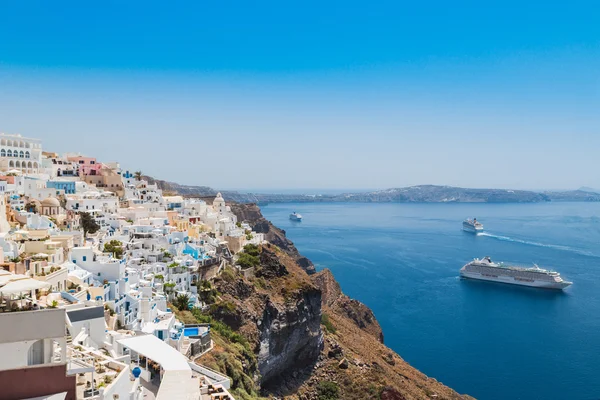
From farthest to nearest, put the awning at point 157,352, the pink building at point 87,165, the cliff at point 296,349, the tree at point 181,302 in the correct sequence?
the pink building at point 87,165, the cliff at point 296,349, the tree at point 181,302, the awning at point 157,352

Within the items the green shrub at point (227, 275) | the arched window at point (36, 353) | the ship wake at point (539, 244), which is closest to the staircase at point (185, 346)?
the arched window at point (36, 353)

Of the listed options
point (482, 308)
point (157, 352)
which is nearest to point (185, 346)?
point (157, 352)

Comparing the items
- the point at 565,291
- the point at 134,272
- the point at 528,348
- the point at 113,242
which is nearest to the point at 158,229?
the point at 113,242

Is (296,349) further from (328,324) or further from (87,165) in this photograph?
(87,165)

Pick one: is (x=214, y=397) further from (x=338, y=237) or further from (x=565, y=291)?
(x=338, y=237)

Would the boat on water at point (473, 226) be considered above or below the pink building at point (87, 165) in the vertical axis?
below

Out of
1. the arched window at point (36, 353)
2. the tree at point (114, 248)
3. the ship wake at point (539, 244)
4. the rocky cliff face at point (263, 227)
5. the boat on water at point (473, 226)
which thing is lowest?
the ship wake at point (539, 244)

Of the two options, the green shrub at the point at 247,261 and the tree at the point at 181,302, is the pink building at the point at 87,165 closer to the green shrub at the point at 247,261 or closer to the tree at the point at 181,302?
the green shrub at the point at 247,261

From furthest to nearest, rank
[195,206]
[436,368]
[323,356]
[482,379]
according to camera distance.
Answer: [195,206] < [436,368] < [482,379] < [323,356]
